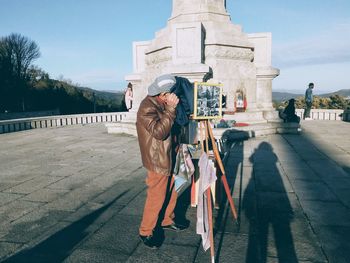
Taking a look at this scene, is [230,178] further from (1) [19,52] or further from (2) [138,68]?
(1) [19,52]

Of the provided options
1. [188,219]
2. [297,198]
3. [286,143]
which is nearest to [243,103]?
[286,143]

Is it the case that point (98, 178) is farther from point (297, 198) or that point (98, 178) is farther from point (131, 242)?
point (297, 198)

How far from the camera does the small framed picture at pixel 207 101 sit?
10.8 feet

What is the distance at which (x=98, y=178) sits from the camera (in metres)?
5.57

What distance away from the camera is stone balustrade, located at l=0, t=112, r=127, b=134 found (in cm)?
1328

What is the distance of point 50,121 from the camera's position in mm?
15578

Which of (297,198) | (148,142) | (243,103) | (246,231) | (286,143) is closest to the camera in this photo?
(148,142)

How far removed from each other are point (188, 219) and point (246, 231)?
782mm

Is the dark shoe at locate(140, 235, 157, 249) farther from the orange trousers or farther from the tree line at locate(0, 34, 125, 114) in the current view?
the tree line at locate(0, 34, 125, 114)

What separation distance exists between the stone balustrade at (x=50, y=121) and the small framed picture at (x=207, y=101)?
1192 cm

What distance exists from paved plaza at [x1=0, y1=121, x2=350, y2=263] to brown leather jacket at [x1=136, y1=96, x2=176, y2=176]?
0.87 meters

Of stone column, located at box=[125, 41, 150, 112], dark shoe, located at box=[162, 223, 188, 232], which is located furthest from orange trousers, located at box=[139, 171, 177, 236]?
stone column, located at box=[125, 41, 150, 112]

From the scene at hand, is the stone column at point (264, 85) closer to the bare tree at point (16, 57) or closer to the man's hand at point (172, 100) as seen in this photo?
the man's hand at point (172, 100)

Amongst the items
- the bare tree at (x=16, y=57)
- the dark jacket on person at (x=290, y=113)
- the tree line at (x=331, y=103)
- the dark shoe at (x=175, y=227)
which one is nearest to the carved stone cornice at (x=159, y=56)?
the dark jacket on person at (x=290, y=113)
